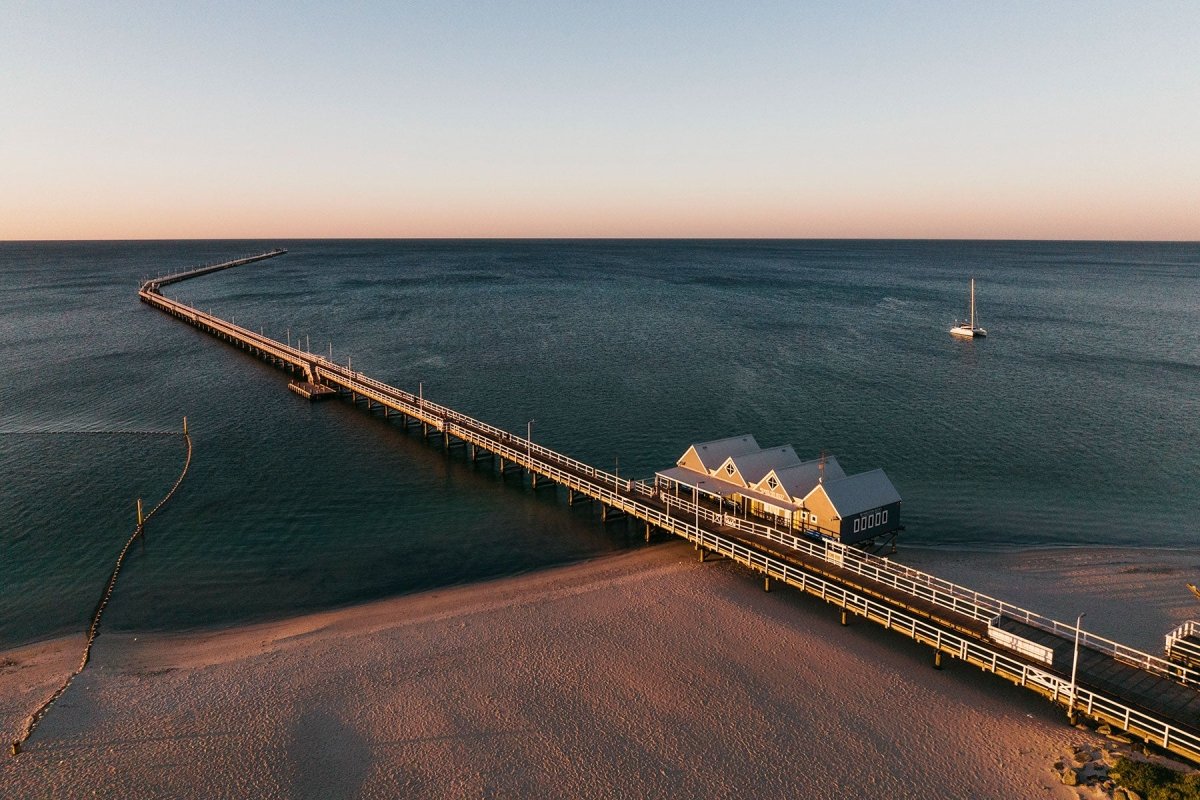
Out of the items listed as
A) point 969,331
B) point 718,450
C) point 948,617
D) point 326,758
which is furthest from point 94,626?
point 969,331

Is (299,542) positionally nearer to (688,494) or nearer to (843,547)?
(688,494)

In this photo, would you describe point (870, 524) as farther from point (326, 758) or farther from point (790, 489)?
point (326, 758)

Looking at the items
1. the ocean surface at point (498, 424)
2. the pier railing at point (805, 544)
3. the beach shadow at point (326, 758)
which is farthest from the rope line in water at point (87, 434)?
the beach shadow at point (326, 758)

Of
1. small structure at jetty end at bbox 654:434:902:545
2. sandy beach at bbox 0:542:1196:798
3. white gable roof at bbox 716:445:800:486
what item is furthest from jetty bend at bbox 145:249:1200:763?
white gable roof at bbox 716:445:800:486

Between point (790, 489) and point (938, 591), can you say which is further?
point (790, 489)

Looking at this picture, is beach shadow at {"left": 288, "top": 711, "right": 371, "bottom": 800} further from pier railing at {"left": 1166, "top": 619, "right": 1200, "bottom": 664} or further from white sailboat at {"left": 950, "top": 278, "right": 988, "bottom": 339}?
white sailboat at {"left": 950, "top": 278, "right": 988, "bottom": 339}

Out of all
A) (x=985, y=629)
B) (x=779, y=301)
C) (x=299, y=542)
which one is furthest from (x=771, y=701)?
(x=779, y=301)

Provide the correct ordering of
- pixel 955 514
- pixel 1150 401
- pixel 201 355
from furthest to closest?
pixel 201 355, pixel 1150 401, pixel 955 514
